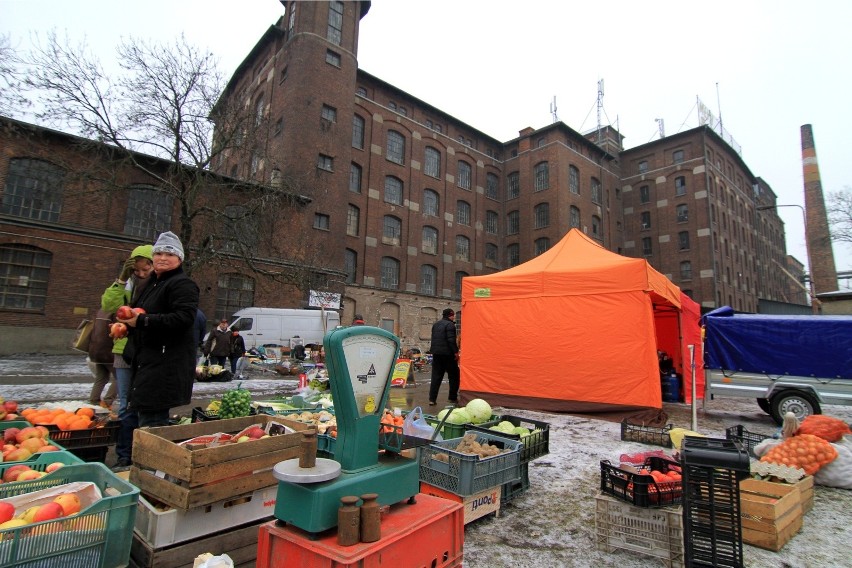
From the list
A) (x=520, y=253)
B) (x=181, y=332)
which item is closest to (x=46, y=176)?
(x=181, y=332)

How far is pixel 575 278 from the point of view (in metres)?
8.98

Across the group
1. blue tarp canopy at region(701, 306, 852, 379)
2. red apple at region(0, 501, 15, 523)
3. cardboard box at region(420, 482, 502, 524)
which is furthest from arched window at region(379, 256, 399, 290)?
red apple at region(0, 501, 15, 523)

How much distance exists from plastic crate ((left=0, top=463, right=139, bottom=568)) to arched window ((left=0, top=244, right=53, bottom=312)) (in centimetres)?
2185

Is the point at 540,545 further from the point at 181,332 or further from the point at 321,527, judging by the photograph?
the point at 181,332

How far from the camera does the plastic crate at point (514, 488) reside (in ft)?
12.9

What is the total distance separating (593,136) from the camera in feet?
156

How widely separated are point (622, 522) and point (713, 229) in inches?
1771

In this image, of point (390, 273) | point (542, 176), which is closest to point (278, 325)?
point (390, 273)

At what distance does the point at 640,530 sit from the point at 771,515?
3.74ft

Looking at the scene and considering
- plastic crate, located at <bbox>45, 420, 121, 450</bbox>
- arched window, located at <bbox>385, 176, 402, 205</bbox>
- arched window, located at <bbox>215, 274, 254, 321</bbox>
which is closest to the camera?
plastic crate, located at <bbox>45, 420, 121, 450</bbox>

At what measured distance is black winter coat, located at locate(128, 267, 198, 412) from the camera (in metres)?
3.37

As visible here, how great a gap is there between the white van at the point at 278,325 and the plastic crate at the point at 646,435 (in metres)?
15.2

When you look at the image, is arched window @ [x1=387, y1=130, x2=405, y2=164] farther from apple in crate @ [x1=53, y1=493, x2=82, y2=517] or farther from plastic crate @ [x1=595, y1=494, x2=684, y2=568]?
apple in crate @ [x1=53, y1=493, x2=82, y2=517]

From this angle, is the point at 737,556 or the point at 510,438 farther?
the point at 510,438
